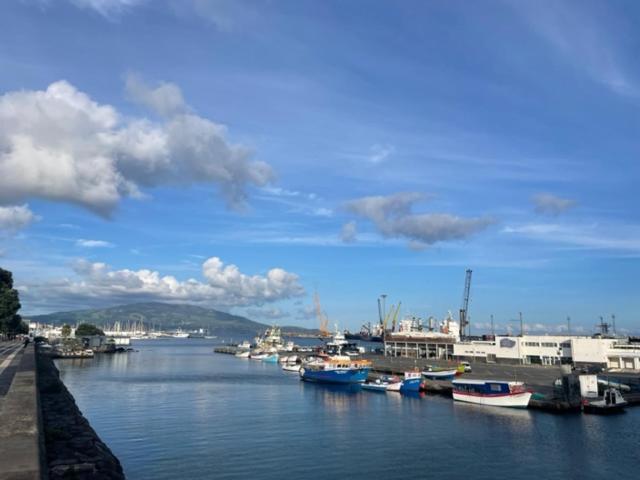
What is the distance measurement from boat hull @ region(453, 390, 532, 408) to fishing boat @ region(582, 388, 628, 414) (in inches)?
277

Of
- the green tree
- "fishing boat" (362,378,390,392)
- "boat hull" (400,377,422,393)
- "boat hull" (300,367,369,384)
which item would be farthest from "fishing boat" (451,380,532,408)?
the green tree

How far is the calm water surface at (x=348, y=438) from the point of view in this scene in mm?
38000

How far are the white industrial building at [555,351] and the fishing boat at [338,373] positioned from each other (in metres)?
32.0

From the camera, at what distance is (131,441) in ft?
153

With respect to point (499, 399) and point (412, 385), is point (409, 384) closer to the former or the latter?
point (412, 385)

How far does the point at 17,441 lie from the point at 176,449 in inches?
940

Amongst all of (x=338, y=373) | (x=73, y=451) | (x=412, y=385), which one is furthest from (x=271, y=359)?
(x=73, y=451)

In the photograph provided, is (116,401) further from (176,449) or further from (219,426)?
(176,449)

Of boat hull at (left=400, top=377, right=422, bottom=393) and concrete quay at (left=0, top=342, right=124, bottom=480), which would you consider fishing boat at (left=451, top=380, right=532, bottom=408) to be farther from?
concrete quay at (left=0, top=342, right=124, bottom=480)

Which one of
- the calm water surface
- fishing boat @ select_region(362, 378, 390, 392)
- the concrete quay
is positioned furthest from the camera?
fishing boat @ select_region(362, 378, 390, 392)

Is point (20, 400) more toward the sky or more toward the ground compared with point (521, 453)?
more toward the sky

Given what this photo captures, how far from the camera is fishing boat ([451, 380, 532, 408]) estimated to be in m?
66.9

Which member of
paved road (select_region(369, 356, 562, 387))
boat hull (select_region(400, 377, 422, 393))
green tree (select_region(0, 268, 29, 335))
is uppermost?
green tree (select_region(0, 268, 29, 335))

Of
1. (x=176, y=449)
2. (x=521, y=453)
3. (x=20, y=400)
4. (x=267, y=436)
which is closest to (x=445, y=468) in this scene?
(x=521, y=453)
